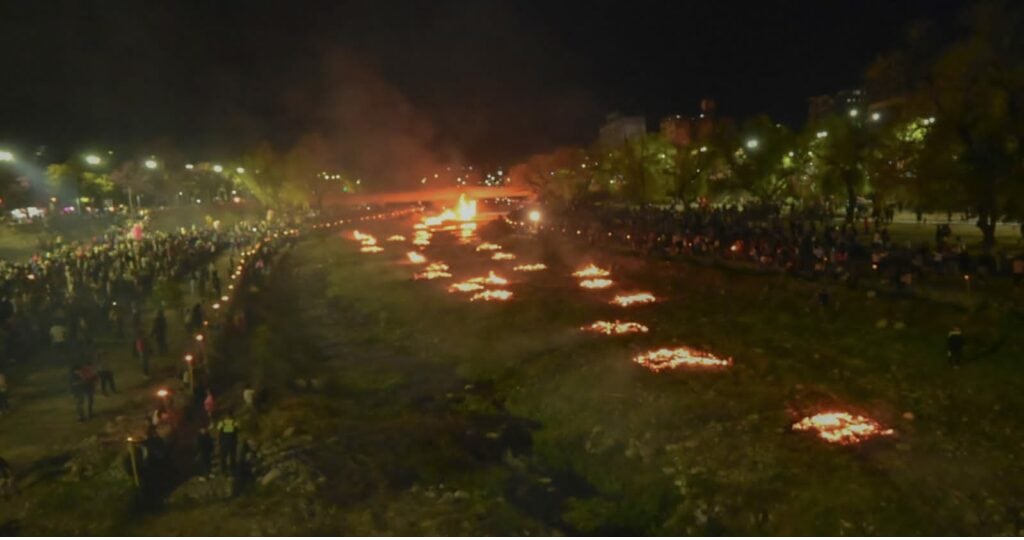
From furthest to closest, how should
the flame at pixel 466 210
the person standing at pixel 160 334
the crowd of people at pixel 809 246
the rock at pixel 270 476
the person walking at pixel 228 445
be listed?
1. the flame at pixel 466 210
2. the crowd of people at pixel 809 246
3. the person standing at pixel 160 334
4. the rock at pixel 270 476
5. the person walking at pixel 228 445

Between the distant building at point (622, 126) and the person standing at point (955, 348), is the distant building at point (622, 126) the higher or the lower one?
the higher one

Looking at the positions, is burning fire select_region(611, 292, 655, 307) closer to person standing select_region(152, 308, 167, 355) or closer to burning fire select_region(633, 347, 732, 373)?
burning fire select_region(633, 347, 732, 373)

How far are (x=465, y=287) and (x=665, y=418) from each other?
26422 mm

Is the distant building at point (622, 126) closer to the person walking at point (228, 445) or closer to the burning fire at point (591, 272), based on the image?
the burning fire at point (591, 272)


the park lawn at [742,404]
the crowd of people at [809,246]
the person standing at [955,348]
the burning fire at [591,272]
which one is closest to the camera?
the park lawn at [742,404]

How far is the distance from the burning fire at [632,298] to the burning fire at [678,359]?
9527mm

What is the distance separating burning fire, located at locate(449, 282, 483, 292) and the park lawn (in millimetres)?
6358

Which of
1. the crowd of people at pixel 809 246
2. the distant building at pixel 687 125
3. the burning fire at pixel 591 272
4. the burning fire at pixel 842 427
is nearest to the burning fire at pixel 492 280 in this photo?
the burning fire at pixel 591 272

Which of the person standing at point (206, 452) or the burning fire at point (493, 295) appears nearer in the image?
the person standing at point (206, 452)

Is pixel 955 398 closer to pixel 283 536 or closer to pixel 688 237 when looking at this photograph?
pixel 283 536

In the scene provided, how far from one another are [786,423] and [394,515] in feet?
35.5

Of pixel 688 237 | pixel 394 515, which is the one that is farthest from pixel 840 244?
pixel 394 515

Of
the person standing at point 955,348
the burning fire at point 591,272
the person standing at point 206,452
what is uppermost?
the person standing at point 955,348

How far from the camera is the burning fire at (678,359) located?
1088 inches
